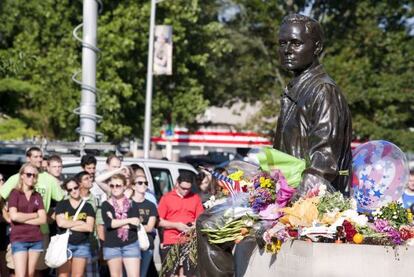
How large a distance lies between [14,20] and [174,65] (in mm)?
5687

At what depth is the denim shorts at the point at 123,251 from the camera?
1327 cm

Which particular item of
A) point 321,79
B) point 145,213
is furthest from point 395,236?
point 145,213

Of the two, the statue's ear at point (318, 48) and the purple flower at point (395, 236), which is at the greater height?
the statue's ear at point (318, 48)

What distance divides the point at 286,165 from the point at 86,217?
6364 mm


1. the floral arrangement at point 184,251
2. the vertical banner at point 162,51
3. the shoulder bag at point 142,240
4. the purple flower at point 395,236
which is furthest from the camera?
the vertical banner at point 162,51

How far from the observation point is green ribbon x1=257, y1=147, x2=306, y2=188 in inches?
279

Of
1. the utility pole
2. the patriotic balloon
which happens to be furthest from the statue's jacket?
the utility pole

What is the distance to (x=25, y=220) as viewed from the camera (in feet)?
41.9

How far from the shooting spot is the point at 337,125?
23.2 ft

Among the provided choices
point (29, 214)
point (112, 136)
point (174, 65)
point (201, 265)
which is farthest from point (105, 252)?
point (174, 65)

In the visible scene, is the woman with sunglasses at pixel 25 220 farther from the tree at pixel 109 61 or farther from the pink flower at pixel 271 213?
the tree at pixel 109 61

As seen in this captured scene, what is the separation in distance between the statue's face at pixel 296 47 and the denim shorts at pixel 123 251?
637cm

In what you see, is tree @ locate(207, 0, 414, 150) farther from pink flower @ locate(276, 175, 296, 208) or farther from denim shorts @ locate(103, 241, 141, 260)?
pink flower @ locate(276, 175, 296, 208)

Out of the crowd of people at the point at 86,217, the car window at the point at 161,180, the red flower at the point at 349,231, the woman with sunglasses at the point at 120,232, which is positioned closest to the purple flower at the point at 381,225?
the red flower at the point at 349,231
